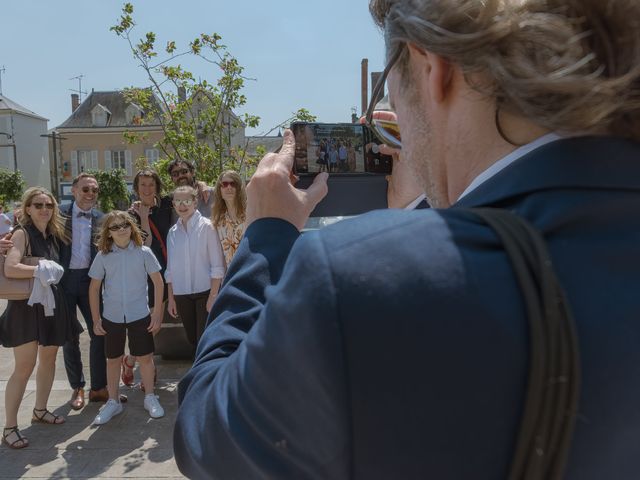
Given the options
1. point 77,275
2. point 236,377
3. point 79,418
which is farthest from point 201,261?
point 236,377

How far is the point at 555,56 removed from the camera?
30.0 inches

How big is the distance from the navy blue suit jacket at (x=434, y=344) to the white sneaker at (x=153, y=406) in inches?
188

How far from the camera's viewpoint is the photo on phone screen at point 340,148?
57.1 inches

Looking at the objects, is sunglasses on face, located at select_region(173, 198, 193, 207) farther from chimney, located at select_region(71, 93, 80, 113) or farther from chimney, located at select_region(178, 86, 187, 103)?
chimney, located at select_region(71, 93, 80, 113)

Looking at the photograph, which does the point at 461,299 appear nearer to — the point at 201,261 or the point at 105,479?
the point at 105,479

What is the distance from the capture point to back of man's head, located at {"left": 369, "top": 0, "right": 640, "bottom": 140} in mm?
744

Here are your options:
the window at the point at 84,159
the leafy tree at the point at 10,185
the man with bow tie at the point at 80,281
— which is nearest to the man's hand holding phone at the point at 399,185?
the man with bow tie at the point at 80,281

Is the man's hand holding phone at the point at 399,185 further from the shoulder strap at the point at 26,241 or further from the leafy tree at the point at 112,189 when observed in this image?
the leafy tree at the point at 112,189

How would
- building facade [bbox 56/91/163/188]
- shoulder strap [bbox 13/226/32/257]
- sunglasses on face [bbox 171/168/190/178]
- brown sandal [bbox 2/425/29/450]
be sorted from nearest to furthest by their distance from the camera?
1. brown sandal [bbox 2/425/29/450]
2. shoulder strap [bbox 13/226/32/257]
3. sunglasses on face [bbox 171/168/190/178]
4. building facade [bbox 56/91/163/188]

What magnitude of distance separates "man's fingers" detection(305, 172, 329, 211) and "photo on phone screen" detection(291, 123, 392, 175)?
6 cm

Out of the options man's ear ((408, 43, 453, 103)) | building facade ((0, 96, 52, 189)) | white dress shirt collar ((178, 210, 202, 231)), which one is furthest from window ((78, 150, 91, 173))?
man's ear ((408, 43, 453, 103))

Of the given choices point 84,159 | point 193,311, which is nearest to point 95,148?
point 84,159

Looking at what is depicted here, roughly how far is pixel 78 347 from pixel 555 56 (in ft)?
18.0

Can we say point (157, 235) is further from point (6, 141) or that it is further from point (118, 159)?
point (6, 141)
